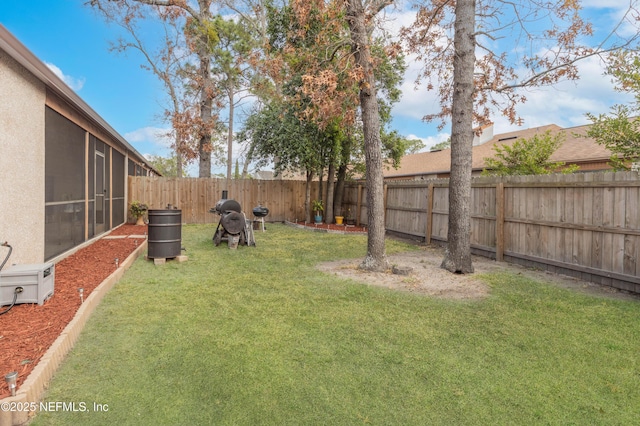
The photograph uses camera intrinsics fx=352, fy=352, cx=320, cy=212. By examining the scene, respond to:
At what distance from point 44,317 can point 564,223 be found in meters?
6.93

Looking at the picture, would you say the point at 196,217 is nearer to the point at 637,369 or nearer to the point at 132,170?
the point at 132,170

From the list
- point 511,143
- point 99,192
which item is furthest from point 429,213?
point 511,143

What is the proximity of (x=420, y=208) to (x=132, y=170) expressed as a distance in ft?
35.3

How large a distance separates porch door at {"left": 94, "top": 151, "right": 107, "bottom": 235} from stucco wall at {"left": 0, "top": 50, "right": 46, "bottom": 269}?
3.42 metres

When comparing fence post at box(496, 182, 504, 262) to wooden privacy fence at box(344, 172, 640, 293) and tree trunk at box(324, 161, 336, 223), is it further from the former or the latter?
tree trunk at box(324, 161, 336, 223)

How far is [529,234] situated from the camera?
628 cm

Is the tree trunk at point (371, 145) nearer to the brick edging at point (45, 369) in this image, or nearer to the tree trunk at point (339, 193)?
the brick edging at point (45, 369)

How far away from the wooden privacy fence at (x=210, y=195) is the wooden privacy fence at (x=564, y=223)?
7431 millimetres

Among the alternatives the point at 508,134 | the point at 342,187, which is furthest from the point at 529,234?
the point at 508,134

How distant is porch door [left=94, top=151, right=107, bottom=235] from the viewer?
7.98 metres

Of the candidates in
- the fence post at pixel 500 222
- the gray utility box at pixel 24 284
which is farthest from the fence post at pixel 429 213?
the gray utility box at pixel 24 284

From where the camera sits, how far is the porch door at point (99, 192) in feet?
26.2

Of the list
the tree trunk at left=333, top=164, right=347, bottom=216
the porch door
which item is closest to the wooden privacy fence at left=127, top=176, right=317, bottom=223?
the tree trunk at left=333, top=164, right=347, bottom=216

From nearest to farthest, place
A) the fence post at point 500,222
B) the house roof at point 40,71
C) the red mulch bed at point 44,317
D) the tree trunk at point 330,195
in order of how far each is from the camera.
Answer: the red mulch bed at point 44,317 → the house roof at point 40,71 → the fence post at point 500,222 → the tree trunk at point 330,195
